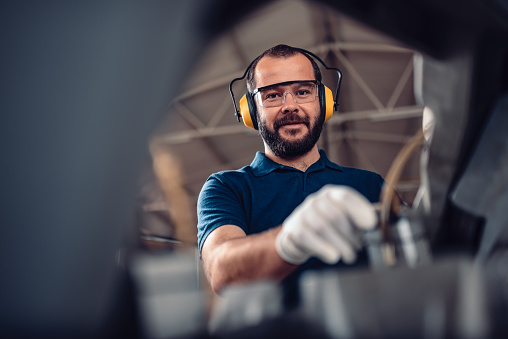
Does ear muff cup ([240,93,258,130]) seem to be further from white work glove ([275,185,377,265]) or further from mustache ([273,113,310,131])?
white work glove ([275,185,377,265])

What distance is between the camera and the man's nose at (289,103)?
32.3 inches

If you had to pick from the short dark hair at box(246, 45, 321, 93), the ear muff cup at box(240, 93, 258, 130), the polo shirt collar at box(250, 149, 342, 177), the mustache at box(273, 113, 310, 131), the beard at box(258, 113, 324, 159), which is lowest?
the polo shirt collar at box(250, 149, 342, 177)

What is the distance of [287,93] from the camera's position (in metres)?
0.83

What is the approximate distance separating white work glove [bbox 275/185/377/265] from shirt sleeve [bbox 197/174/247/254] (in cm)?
32

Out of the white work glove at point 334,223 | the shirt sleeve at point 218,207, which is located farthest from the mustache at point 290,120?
the white work glove at point 334,223

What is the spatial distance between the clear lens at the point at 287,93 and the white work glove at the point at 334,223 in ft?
1.30

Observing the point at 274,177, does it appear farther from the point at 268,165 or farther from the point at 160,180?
the point at 160,180

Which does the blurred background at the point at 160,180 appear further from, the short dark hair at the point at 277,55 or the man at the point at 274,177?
the short dark hair at the point at 277,55

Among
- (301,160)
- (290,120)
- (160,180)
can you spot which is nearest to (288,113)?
(290,120)

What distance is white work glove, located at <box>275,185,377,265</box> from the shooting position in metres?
0.44

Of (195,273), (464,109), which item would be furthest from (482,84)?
(195,273)

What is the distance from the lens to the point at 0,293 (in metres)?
0.28

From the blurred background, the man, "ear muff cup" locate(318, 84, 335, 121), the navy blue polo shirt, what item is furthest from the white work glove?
"ear muff cup" locate(318, 84, 335, 121)

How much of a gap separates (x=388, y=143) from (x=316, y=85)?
15.8 ft
